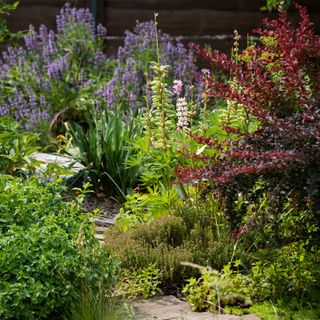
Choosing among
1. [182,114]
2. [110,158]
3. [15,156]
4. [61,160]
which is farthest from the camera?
[61,160]

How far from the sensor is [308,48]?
405cm

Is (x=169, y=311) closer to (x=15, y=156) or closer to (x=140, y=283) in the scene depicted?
(x=140, y=283)

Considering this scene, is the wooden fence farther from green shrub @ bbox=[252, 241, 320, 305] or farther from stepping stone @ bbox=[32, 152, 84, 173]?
green shrub @ bbox=[252, 241, 320, 305]

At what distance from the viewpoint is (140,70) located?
812cm

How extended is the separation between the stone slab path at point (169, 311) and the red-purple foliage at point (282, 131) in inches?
25.9

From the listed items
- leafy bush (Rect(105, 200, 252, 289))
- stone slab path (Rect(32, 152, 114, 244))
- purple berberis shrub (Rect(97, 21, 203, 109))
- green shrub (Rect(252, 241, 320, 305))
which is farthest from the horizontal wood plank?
green shrub (Rect(252, 241, 320, 305))

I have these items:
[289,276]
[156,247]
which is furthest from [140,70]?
[289,276]

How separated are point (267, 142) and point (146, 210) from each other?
1.95 m

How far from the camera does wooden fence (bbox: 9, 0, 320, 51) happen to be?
31.3 feet

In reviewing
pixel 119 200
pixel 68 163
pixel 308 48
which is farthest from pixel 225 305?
pixel 68 163

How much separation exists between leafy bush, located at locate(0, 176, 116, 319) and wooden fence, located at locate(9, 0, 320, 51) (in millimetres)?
5598

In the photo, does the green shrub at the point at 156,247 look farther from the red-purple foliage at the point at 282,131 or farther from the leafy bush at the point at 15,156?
the leafy bush at the point at 15,156

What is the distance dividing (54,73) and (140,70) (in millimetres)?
937

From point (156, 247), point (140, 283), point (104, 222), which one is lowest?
point (104, 222)
